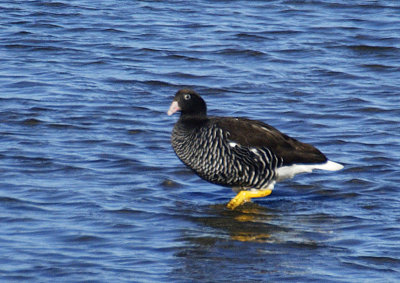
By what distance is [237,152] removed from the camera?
9273mm

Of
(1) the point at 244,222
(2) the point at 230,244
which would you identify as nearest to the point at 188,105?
(1) the point at 244,222

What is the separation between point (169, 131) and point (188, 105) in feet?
6.94

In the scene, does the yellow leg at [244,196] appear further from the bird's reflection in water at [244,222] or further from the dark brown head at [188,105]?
the dark brown head at [188,105]

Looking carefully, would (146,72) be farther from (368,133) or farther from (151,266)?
(151,266)

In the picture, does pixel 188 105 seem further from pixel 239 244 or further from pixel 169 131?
pixel 169 131

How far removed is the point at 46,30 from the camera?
16578 mm

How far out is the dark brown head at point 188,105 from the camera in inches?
376

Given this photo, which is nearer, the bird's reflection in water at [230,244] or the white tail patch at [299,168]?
the bird's reflection in water at [230,244]

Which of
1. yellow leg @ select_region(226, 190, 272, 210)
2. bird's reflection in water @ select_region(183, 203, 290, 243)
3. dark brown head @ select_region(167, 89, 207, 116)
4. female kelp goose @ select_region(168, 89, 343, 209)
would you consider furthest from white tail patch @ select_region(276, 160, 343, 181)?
dark brown head @ select_region(167, 89, 207, 116)

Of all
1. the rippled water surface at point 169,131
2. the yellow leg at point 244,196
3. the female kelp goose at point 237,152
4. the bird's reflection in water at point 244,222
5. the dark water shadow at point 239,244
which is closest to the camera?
the dark water shadow at point 239,244

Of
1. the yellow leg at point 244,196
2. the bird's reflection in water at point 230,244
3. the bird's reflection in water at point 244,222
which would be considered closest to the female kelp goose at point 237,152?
the yellow leg at point 244,196

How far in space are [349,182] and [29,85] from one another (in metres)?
5.20

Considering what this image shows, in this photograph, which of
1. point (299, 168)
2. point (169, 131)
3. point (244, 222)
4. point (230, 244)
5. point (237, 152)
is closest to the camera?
point (230, 244)

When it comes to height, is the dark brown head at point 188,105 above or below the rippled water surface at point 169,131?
above
